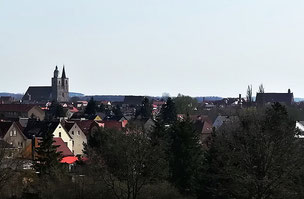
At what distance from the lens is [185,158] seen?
37.4 metres

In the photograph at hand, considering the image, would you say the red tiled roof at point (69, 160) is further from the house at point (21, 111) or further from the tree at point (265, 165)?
the house at point (21, 111)

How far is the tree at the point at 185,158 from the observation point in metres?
36.7

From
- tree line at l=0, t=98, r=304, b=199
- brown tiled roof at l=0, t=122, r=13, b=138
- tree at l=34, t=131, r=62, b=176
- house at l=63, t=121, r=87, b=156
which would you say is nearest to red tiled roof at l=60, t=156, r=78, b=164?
brown tiled roof at l=0, t=122, r=13, b=138

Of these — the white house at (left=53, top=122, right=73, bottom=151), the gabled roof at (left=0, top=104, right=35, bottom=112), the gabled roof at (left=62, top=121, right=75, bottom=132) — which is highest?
the gabled roof at (left=0, top=104, right=35, bottom=112)

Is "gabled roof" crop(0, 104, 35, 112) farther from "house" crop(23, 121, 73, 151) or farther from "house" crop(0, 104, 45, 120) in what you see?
"house" crop(23, 121, 73, 151)

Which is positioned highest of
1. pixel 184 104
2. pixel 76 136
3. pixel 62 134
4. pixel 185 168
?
pixel 184 104

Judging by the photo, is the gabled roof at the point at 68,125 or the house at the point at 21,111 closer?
the gabled roof at the point at 68,125

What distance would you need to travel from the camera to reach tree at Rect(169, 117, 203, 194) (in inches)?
1444

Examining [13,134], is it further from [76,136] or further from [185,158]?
[185,158]

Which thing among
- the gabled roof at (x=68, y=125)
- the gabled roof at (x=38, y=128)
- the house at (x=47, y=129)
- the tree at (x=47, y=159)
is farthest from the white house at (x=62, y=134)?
the tree at (x=47, y=159)

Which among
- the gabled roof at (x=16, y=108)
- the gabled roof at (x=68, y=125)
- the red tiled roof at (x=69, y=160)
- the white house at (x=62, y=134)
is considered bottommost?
the red tiled roof at (x=69, y=160)

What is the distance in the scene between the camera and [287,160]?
26.5m

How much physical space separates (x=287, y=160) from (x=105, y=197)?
11.6 meters

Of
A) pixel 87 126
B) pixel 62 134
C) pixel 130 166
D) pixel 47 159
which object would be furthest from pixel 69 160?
pixel 87 126
